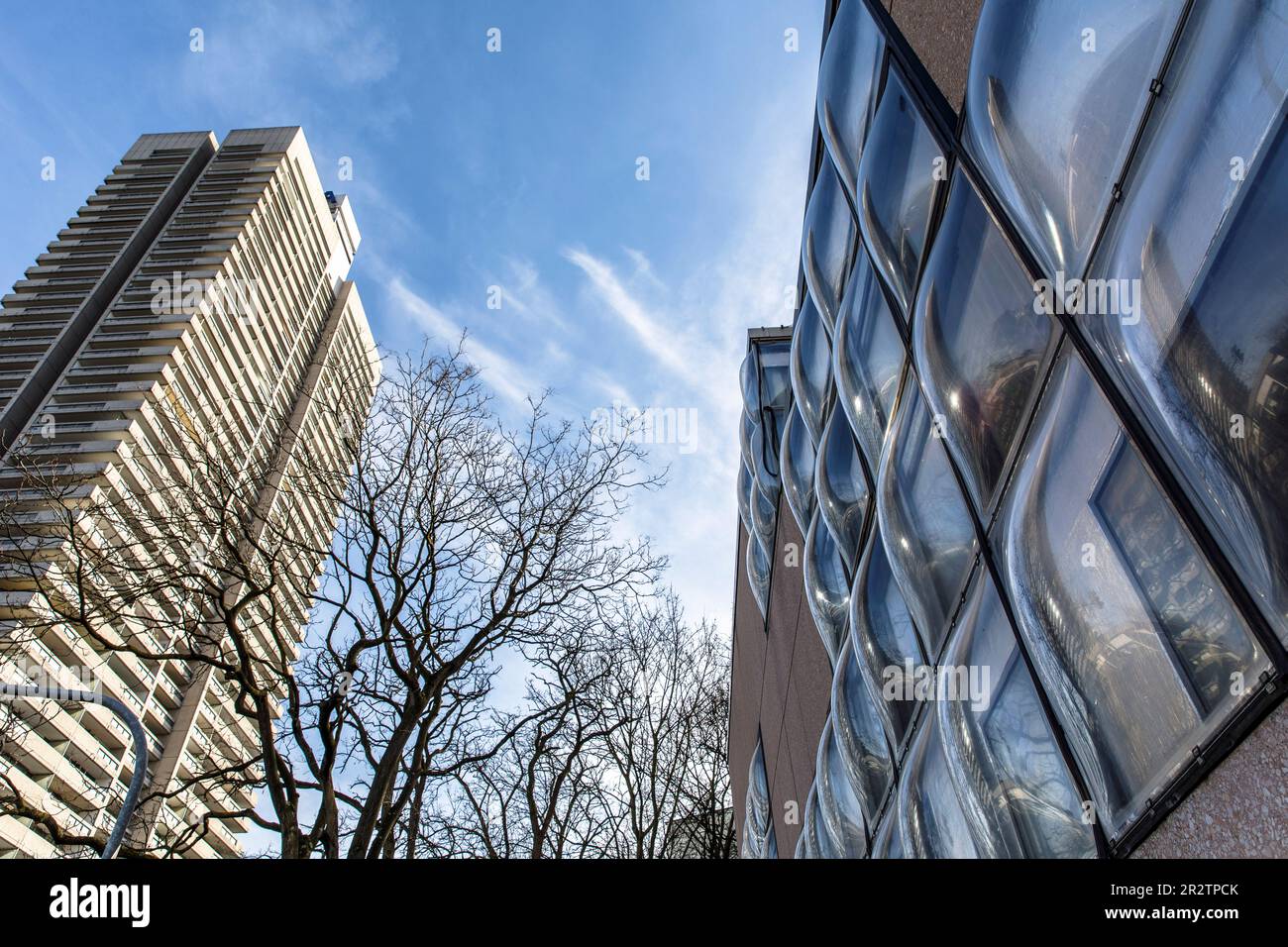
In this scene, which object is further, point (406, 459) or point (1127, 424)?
point (406, 459)

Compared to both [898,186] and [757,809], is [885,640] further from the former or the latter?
[757,809]

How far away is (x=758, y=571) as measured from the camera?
47.9ft

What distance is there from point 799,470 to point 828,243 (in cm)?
311

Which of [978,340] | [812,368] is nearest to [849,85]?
[812,368]

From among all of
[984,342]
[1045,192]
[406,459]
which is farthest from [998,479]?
[406,459]

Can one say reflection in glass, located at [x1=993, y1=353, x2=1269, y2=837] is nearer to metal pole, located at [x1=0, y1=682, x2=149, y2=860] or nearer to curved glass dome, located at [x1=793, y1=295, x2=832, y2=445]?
curved glass dome, located at [x1=793, y1=295, x2=832, y2=445]

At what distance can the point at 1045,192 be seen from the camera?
330 centimetres

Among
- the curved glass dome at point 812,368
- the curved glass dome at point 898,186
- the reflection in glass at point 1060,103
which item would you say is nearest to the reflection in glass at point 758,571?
the curved glass dome at point 812,368

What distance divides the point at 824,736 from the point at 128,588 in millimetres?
8149

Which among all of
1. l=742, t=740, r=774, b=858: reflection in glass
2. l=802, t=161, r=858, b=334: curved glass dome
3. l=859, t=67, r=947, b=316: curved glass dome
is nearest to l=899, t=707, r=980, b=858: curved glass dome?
l=859, t=67, r=947, b=316: curved glass dome

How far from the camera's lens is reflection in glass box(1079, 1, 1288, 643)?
207cm

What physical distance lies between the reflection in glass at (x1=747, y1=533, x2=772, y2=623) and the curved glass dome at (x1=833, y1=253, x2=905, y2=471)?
22.8ft
